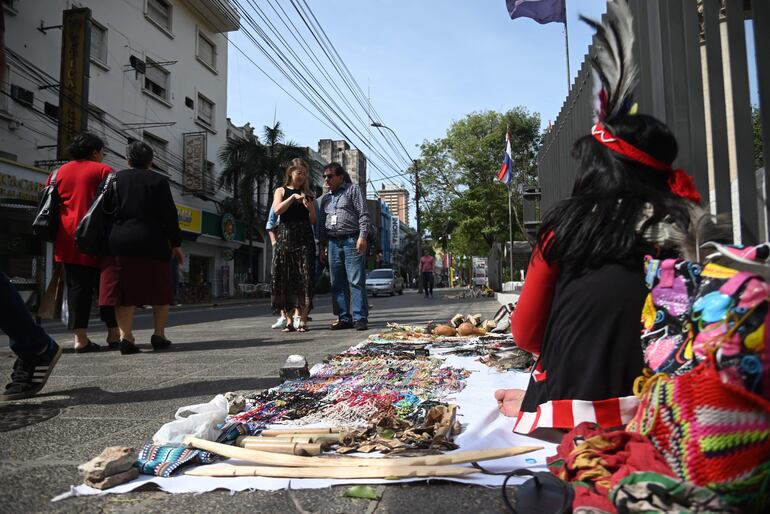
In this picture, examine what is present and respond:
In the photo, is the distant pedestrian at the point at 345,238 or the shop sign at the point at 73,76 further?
the shop sign at the point at 73,76

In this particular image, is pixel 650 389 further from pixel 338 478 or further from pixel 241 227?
pixel 241 227

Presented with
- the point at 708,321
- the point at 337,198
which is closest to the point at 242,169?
the point at 337,198

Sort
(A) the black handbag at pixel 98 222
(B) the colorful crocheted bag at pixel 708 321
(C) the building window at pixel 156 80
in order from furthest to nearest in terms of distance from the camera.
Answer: (C) the building window at pixel 156 80, (A) the black handbag at pixel 98 222, (B) the colorful crocheted bag at pixel 708 321

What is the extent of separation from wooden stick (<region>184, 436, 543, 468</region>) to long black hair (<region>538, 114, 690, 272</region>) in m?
0.64

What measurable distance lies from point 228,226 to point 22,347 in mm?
24537

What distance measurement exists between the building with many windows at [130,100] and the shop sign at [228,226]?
0.08 meters

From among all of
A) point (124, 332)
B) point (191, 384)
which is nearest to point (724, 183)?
point (191, 384)

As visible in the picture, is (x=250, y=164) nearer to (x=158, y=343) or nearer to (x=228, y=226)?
(x=228, y=226)

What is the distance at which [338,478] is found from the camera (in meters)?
1.62

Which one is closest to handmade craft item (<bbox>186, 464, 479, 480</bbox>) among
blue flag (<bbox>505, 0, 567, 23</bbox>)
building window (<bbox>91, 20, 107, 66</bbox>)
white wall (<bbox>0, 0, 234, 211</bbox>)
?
blue flag (<bbox>505, 0, 567, 23</bbox>)

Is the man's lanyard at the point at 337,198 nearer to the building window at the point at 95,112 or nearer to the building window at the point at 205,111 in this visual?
the building window at the point at 95,112

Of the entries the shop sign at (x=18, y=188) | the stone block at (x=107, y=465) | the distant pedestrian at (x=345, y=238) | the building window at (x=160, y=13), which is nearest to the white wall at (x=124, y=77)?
the building window at (x=160, y=13)

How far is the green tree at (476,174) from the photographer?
29.8 meters

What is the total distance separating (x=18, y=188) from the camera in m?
14.0
